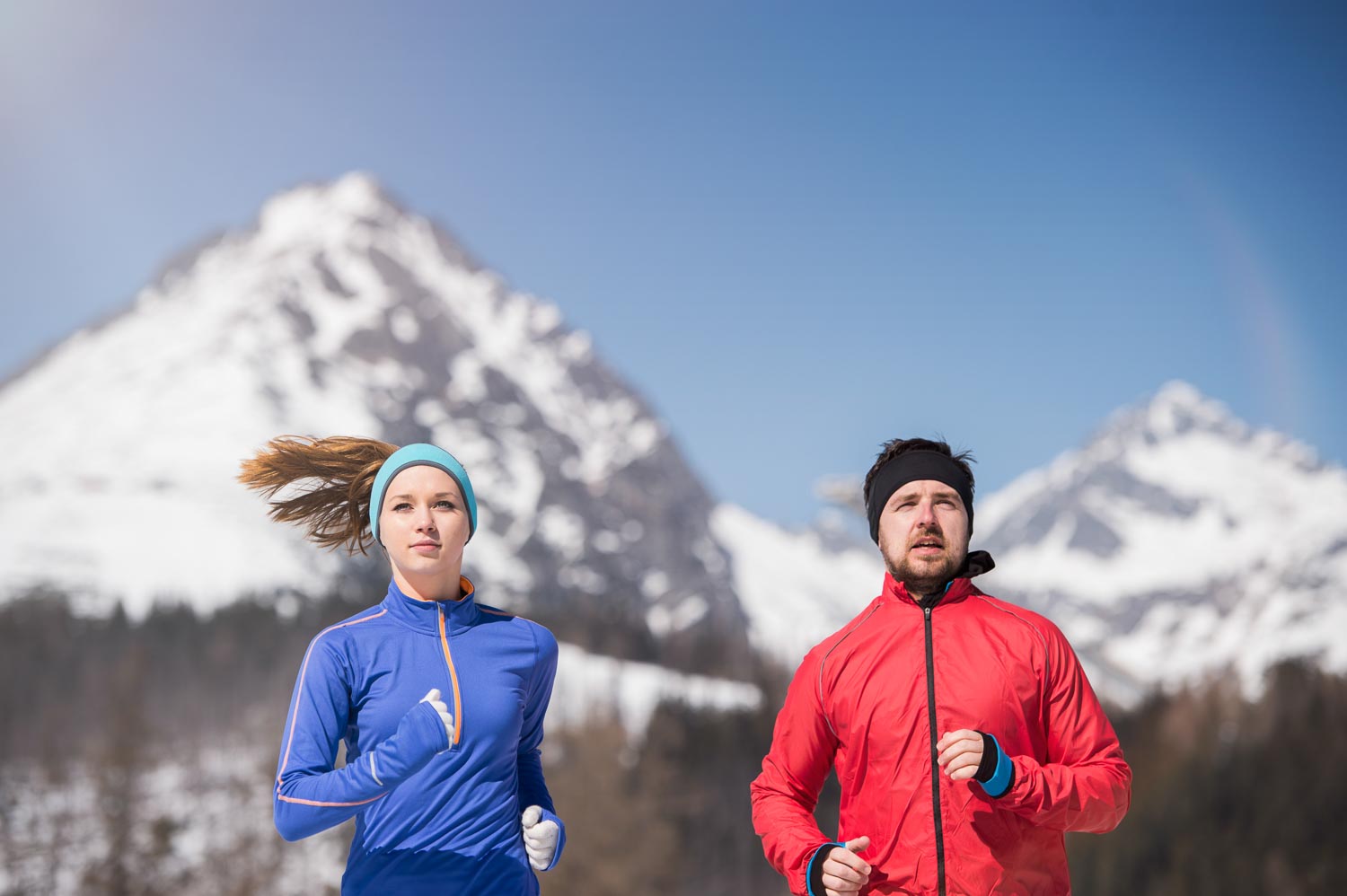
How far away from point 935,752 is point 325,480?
9.92 ft

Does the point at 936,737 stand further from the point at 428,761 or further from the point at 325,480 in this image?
the point at 325,480

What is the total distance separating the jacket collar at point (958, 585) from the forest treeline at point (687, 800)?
72.4 m

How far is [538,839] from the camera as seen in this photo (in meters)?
4.96

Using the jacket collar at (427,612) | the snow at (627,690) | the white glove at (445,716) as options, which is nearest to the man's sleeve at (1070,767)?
the white glove at (445,716)

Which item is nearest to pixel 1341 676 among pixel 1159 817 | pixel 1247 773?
pixel 1247 773

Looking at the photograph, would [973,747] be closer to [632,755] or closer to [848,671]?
[848,671]

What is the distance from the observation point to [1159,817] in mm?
86062

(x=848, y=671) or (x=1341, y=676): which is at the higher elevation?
(x=1341, y=676)

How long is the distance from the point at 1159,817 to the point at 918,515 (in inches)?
3607

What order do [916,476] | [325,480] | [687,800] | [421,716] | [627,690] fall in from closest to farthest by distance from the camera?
[421,716], [916,476], [325,480], [687,800], [627,690]

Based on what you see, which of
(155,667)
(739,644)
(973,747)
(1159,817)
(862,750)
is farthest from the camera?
(739,644)

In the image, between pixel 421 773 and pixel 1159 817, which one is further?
pixel 1159 817

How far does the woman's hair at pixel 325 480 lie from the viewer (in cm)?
557

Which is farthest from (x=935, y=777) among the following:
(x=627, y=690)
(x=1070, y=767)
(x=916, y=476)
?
(x=627, y=690)
